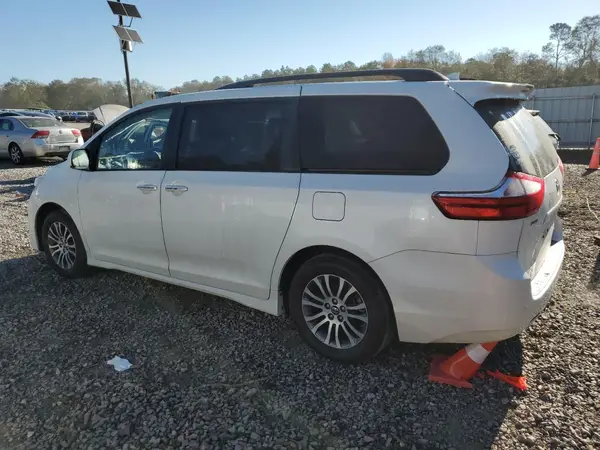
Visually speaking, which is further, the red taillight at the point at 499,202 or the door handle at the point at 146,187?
the door handle at the point at 146,187

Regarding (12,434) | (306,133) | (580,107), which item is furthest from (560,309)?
(580,107)

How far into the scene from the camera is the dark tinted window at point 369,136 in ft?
8.72

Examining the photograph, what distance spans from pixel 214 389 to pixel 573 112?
2062cm

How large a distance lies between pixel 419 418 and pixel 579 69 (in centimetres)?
4903

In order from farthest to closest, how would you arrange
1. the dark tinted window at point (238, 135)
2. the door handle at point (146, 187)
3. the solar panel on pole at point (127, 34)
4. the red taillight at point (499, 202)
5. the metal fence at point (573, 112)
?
the metal fence at point (573, 112)
the solar panel on pole at point (127, 34)
the door handle at point (146, 187)
the dark tinted window at point (238, 135)
the red taillight at point (499, 202)

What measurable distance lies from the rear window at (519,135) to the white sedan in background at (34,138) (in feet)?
46.8

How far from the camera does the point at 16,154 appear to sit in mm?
14711

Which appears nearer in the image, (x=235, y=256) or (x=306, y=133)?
(x=306, y=133)

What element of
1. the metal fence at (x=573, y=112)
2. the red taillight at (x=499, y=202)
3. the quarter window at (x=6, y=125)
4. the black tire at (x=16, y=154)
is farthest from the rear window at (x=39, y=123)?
the metal fence at (x=573, y=112)

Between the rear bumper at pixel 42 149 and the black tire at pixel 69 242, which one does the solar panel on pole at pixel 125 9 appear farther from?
the black tire at pixel 69 242

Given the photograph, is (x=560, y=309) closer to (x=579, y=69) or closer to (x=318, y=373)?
(x=318, y=373)

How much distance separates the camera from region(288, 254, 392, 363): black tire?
112 inches

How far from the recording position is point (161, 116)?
→ 3834 millimetres

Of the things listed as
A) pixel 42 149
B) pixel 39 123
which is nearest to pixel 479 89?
pixel 42 149
